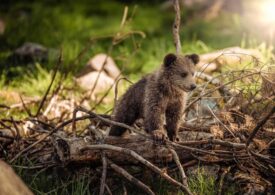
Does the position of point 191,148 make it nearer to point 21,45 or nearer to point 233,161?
point 233,161

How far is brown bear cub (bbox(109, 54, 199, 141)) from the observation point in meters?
5.79

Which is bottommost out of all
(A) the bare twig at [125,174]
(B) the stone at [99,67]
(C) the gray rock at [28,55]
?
(A) the bare twig at [125,174]

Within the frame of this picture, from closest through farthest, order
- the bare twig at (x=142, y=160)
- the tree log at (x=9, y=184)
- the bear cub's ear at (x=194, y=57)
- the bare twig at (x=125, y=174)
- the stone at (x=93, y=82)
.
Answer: the tree log at (x=9, y=184)
the bare twig at (x=142, y=160)
the bare twig at (x=125, y=174)
the bear cub's ear at (x=194, y=57)
the stone at (x=93, y=82)

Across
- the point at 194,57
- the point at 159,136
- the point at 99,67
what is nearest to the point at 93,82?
the point at 99,67

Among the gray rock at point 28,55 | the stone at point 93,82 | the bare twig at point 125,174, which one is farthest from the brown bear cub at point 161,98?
the gray rock at point 28,55

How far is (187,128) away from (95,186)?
1006 mm

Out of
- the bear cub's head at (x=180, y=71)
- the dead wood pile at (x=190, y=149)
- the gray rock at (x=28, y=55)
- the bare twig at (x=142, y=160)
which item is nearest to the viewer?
the bare twig at (x=142, y=160)

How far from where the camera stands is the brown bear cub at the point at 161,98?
579cm

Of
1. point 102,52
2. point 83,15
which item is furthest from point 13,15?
point 102,52

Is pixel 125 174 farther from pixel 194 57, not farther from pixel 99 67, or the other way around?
pixel 99 67

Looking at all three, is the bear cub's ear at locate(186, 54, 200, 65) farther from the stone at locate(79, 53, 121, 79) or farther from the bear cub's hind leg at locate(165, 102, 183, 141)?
Answer: the stone at locate(79, 53, 121, 79)

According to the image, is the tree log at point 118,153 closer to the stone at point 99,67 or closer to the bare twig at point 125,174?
the bare twig at point 125,174

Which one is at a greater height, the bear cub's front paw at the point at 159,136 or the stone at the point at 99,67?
the stone at the point at 99,67

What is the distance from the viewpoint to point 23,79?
9.68 m
